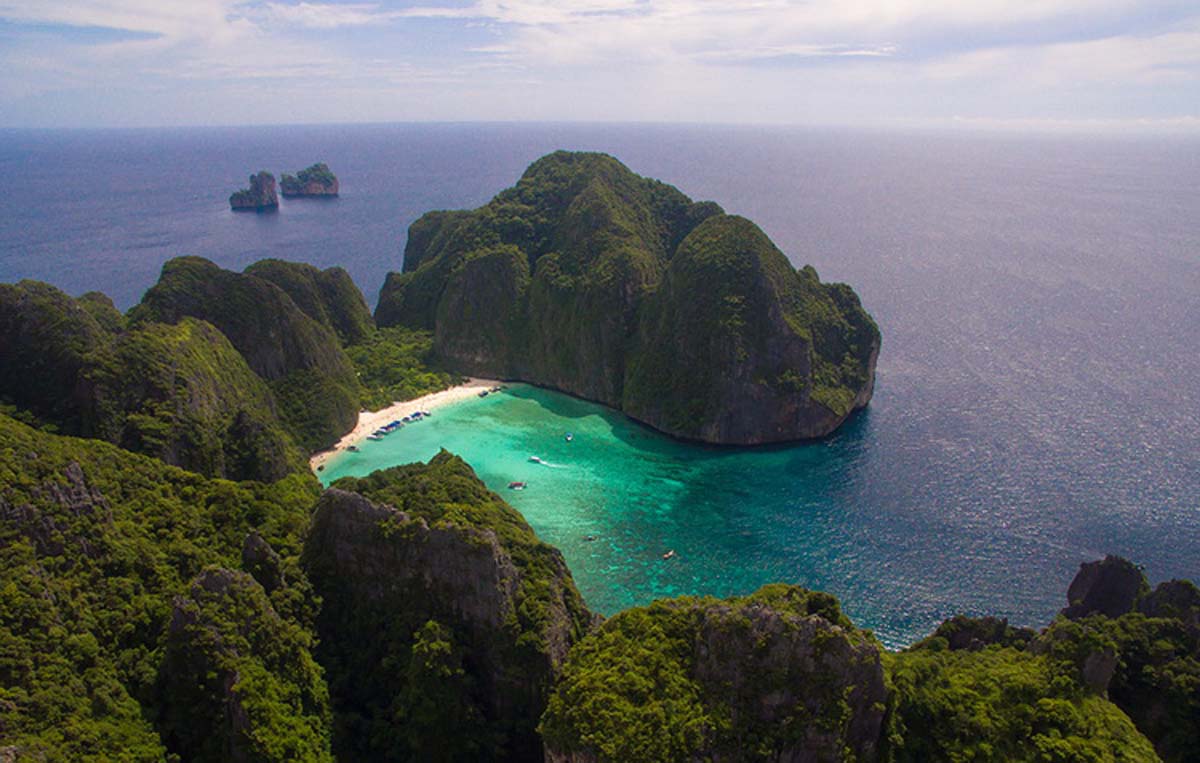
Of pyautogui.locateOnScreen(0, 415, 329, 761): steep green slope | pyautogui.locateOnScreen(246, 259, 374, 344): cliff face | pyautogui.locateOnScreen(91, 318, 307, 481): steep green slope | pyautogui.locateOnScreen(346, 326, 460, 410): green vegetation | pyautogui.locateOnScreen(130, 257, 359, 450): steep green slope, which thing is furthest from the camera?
pyautogui.locateOnScreen(246, 259, 374, 344): cliff face

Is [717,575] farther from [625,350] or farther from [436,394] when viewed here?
[436,394]

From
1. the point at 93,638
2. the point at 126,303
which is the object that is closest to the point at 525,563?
the point at 93,638

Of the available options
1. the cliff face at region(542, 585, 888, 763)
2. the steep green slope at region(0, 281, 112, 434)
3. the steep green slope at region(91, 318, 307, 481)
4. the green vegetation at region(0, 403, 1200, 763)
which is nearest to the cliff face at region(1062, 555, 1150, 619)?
the green vegetation at region(0, 403, 1200, 763)

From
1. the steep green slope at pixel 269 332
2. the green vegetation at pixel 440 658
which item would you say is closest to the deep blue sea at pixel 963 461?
the steep green slope at pixel 269 332

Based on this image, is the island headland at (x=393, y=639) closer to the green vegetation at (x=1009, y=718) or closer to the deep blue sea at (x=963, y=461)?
the green vegetation at (x=1009, y=718)

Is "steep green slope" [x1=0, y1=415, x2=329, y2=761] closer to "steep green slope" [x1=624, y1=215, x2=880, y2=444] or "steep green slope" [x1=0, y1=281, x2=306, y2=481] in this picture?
"steep green slope" [x1=0, y1=281, x2=306, y2=481]

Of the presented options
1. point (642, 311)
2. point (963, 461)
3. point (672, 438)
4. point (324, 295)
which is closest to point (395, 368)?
point (324, 295)
